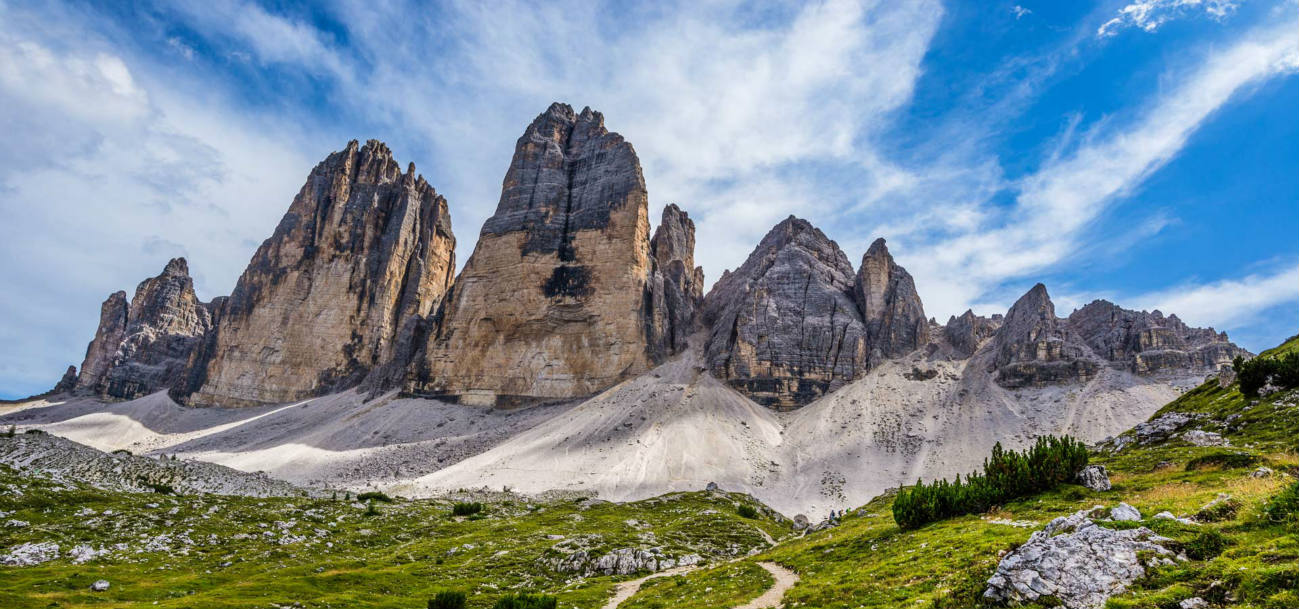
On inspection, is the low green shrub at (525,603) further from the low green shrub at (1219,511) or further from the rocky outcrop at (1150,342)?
the rocky outcrop at (1150,342)

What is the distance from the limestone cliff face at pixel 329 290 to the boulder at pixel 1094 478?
498 feet

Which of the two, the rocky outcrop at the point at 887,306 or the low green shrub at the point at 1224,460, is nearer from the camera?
the low green shrub at the point at 1224,460

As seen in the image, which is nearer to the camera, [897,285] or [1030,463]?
[1030,463]

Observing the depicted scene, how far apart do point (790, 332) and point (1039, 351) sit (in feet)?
141

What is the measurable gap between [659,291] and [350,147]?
109m

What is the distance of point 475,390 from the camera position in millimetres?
131375

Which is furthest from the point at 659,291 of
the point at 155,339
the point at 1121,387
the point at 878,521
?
the point at 155,339

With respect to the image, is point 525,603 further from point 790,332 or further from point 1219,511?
point 790,332

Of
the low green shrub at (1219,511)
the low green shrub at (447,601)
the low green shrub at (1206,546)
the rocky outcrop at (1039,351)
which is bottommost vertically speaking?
the low green shrub at (447,601)

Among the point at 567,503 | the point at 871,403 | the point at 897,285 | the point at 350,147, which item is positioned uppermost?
the point at 350,147

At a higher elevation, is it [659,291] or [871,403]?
[659,291]

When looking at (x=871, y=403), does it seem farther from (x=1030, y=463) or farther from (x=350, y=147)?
(x=350, y=147)

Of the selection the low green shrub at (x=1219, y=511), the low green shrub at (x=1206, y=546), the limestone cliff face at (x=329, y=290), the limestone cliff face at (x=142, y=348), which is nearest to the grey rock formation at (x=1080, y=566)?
the low green shrub at (x=1206, y=546)

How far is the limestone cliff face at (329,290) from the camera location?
158m
